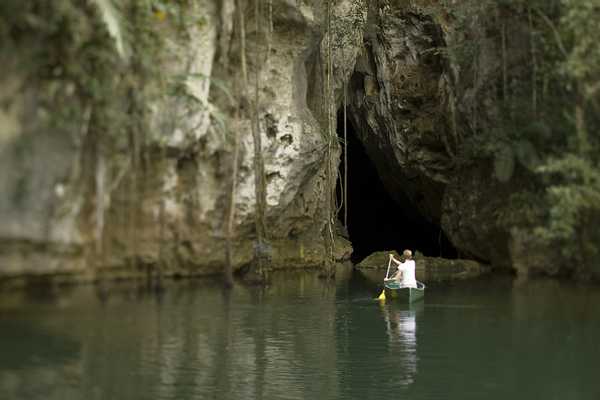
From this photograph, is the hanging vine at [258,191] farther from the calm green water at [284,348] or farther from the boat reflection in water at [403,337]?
the boat reflection in water at [403,337]

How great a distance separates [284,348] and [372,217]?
3672 centimetres

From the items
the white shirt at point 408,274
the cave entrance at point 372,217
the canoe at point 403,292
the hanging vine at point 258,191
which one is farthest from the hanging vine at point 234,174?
the cave entrance at point 372,217

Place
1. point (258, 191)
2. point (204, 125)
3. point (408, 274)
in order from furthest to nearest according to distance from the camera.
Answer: point (258, 191) < point (408, 274) < point (204, 125)

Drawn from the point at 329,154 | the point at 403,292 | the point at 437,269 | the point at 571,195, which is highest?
the point at 329,154

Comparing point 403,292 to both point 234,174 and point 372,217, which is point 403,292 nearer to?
point 234,174

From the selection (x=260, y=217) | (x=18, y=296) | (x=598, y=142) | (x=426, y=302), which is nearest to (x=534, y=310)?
(x=426, y=302)

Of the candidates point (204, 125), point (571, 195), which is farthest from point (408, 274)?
point (204, 125)

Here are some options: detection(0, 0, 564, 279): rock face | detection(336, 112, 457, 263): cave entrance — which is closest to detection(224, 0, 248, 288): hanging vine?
detection(0, 0, 564, 279): rock face

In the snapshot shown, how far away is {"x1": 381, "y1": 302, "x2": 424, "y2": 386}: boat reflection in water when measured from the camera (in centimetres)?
1145

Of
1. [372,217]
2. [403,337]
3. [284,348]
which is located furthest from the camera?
[372,217]

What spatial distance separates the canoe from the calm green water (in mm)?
424

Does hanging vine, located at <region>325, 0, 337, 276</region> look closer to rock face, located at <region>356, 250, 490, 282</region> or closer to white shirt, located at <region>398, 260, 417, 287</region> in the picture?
rock face, located at <region>356, 250, 490, 282</region>

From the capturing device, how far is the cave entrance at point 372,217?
46.2 metres

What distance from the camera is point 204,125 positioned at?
19031mm
